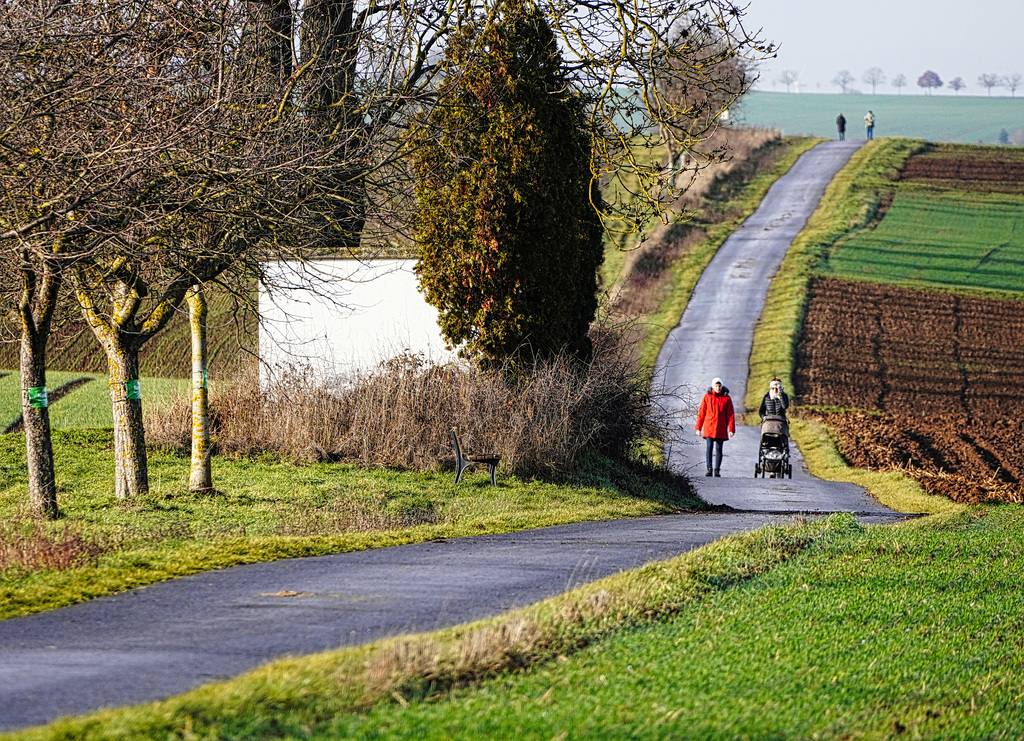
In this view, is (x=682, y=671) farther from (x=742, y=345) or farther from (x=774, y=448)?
(x=742, y=345)

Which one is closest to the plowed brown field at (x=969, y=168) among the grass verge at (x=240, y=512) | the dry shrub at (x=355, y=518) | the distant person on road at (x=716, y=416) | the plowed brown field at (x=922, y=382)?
the plowed brown field at (x=922, y=382)

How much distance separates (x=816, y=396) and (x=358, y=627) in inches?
1113

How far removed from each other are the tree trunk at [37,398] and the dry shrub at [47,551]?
2745mm

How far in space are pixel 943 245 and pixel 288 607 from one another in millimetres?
50982

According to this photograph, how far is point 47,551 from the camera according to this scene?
10.2 metres

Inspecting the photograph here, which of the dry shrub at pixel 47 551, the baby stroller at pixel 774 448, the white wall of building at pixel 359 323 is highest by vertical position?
the white wall of building at pixel 359 323

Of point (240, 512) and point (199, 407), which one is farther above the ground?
point (199, 407)

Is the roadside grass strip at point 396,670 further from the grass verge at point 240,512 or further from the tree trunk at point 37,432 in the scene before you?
the tree trunk at point 37,432

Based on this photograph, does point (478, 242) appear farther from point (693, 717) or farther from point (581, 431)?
point (693, 717)

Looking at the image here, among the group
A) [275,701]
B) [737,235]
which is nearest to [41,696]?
[275,701]

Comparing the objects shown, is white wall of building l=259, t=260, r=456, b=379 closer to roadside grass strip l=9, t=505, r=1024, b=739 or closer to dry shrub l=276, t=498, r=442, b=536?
Answer: dry shrub l=276, t=498, r=442, b=536

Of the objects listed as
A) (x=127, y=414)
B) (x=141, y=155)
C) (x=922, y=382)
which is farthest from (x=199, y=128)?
(x=922, y=382)

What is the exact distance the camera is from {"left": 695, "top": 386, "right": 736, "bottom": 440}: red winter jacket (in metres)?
22.2

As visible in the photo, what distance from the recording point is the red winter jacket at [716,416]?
22.2m
